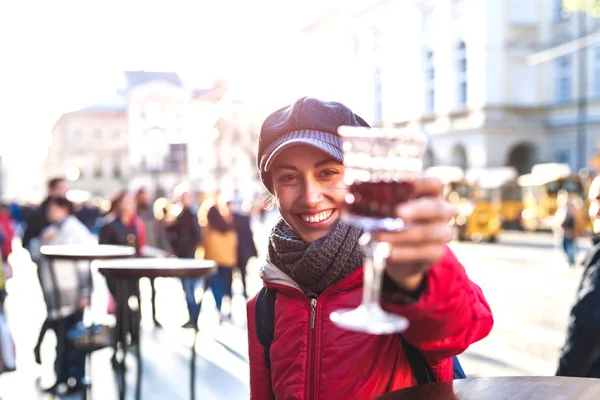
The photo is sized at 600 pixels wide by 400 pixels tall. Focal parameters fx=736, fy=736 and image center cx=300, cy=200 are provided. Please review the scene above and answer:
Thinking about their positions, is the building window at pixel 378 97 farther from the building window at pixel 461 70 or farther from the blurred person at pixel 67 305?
the blurred person at pixel 67 305

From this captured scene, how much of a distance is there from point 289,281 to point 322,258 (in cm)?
14

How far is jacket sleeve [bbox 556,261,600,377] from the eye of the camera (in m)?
2.92

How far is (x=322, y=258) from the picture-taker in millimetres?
2188

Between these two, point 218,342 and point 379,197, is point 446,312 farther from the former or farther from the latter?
point 218,342

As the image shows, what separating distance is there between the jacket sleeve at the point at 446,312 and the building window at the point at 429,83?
157ft

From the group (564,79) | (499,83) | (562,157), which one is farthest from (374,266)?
(564,79)

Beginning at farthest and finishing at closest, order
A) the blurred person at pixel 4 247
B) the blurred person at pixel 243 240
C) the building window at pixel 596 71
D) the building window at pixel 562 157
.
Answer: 1. the building window at pixel 562 157
2. the building window at pixel 596 71
3. the blurred person at pixel 243 240
4. the blurred person at pixel 4 247

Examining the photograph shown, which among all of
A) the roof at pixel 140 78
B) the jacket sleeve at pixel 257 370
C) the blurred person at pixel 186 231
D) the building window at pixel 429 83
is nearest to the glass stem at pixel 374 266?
the jacket sleeve at pixel 257 370

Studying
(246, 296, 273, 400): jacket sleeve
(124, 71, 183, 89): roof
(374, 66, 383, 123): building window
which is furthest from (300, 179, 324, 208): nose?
(124, 71, 183, 89): roof

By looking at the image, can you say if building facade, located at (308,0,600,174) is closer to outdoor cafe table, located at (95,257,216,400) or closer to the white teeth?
outdoor cafe table, located at (95,257,216,400)

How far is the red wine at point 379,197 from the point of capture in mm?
1309

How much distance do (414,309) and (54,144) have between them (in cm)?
12029

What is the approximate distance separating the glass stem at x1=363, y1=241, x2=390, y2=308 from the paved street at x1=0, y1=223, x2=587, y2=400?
17.2ft

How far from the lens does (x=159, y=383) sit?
6.96 m
